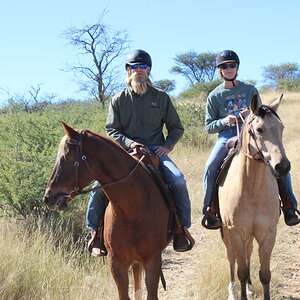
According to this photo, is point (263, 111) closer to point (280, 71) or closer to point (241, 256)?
point (241, 256)

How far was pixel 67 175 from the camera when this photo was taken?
12.3 feet

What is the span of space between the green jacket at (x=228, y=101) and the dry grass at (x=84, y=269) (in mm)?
1745

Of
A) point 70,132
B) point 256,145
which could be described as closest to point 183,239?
point 256,145

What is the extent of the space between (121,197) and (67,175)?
0.59 m

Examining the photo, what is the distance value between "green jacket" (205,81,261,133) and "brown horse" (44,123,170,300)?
162 cm

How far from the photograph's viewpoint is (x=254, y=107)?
14.2 feet

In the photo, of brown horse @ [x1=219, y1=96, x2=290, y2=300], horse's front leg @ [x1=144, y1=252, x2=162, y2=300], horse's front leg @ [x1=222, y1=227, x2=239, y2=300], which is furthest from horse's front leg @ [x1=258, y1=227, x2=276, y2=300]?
horse's front leg @ [x1=144, y1=252, x2=162, y2=300]

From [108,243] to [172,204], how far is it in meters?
0.77

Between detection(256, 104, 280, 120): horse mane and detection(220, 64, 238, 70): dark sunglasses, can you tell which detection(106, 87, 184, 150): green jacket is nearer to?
detection(220, 64, 238, 70): dark sunglasses

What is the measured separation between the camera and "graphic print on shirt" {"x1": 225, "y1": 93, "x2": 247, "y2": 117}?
5656mm

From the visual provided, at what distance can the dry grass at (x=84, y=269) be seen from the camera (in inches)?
188

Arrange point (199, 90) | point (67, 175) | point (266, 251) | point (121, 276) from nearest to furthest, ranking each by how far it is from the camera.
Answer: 1. point (67, 175)
2. point (121, 276)
3. point (266, 251)
4. point (199, 90)

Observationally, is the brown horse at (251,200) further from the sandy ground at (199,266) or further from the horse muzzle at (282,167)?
the sandy ground at (199,266)

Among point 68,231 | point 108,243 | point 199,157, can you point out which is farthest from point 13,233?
point 199,157
